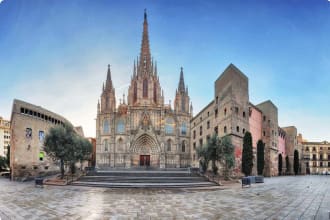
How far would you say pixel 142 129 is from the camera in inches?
2002

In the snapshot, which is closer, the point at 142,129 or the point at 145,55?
the point at 142,129

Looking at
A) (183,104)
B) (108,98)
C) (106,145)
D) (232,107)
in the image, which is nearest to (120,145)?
(106,145)

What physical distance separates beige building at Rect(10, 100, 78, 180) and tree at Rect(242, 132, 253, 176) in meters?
22.9

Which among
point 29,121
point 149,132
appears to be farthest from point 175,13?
point 149,132

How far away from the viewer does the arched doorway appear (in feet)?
166

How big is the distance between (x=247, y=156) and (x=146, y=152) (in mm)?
26447

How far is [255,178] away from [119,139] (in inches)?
1308

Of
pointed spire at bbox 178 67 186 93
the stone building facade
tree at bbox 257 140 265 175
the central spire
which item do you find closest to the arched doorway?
the stone building facade

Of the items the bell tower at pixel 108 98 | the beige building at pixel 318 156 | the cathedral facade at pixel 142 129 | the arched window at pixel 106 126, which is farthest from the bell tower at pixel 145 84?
the beige building at pixel 318 156

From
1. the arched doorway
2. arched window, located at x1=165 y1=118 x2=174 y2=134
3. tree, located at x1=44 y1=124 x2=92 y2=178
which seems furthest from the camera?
arched window, located at x1=165 y1=118 x2=174 y2=134

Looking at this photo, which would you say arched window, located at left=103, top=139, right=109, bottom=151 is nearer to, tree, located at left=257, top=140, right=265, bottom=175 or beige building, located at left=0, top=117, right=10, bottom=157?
tree, located at left=257, top=140, right=265, bottom=175

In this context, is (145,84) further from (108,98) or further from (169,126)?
(169,126)

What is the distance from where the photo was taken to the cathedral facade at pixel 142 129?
166 feet

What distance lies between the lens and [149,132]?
5094 centimetres
